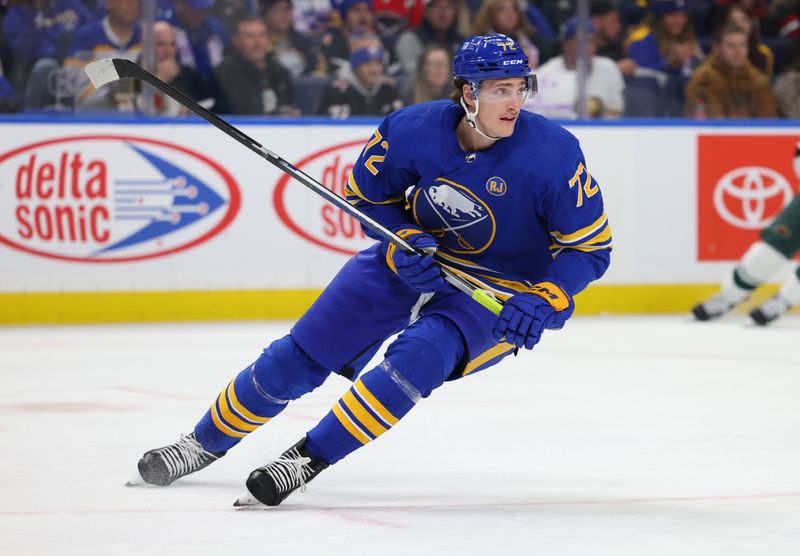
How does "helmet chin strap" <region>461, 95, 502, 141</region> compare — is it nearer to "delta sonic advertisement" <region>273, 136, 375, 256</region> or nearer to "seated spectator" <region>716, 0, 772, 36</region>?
"delta sonic advertisement" <region>273, 136, 375, 256</region>

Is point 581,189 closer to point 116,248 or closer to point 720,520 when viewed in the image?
point 720,520

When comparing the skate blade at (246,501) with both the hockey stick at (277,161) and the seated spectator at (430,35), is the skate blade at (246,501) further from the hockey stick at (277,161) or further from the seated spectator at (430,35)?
the seated spectator at (430,35)

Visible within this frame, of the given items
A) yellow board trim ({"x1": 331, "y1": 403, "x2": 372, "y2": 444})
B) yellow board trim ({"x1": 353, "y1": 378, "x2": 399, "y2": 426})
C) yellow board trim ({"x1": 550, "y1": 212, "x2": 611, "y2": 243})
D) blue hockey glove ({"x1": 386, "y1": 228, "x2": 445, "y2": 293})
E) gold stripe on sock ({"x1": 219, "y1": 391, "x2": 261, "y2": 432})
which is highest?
yellow board trim ({"x1": 550, "y1": 212, "x2": 611, "y2": 243})

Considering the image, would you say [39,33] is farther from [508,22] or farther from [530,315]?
[530,315]

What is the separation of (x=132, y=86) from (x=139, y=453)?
3947mm

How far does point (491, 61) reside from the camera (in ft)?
10.6

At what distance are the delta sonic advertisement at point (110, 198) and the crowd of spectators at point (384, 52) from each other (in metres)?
0.23

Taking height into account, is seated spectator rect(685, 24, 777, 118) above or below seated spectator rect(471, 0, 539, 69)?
below

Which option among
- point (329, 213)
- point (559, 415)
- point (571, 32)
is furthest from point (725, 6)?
Answer: point (559, 415)

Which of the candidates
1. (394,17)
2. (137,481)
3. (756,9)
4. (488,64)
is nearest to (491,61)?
(488,64)

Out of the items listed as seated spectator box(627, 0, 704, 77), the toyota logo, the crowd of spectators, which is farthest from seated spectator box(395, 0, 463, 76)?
the toyota logo

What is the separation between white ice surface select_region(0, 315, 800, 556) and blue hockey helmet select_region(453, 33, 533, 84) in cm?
95

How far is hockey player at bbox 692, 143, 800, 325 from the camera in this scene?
7.59 meters

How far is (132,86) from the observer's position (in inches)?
293
